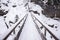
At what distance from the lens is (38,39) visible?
22.3 ft

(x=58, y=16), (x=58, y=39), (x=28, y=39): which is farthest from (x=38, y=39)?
(x=58, y=16)

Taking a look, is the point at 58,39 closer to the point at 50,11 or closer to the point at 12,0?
the point at 50,11

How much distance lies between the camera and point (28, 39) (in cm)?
668

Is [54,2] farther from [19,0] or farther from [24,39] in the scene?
[19,0]

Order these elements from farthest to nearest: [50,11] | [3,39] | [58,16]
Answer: [50,11] → [58,16] → [3,39]

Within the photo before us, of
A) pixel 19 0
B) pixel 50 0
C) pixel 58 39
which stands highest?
pixel 58 39

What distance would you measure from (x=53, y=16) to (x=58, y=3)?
3874 millimetres

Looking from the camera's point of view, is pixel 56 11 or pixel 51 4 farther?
pixel 51 4

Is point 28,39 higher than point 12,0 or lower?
higher

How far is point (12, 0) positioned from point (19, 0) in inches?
124

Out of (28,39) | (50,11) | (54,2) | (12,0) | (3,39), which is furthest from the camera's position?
(12,0)

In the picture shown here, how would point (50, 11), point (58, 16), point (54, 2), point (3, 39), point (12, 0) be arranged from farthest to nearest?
point (12, 0), point (54, 2), point (50, 11), point (58, 16), point (3, 39)

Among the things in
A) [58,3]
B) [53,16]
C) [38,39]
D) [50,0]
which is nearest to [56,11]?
[53,16]

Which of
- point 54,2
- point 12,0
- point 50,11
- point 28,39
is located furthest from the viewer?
point 12,0
